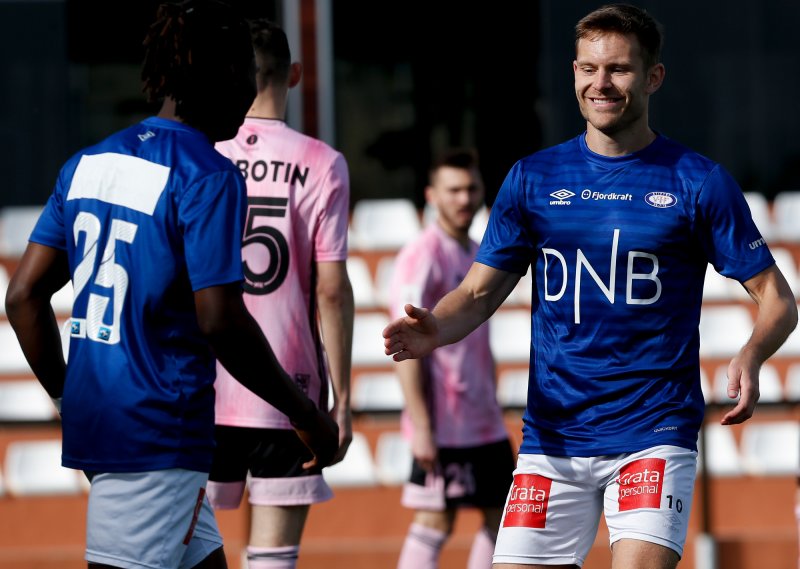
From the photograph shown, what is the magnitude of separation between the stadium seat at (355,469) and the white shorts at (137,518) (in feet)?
14.9

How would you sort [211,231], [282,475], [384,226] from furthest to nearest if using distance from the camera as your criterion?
[384,226] → [282,475] → [211,231]

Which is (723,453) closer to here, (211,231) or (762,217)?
(762,217)

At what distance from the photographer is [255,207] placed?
14.2 feet

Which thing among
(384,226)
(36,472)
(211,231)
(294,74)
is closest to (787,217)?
(384,226)

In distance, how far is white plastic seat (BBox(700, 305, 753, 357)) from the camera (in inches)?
388

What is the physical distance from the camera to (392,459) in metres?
7.96

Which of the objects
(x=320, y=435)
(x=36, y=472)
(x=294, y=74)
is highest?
(x=294, y=74)

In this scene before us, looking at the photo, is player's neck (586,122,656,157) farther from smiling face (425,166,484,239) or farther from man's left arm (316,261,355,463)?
smiling face (425,166,484,239)

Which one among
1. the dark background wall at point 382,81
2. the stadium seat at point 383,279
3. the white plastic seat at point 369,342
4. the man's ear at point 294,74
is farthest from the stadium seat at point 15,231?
the man's ear at point 294,74

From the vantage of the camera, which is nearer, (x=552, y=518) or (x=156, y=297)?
(x=156, y=297)

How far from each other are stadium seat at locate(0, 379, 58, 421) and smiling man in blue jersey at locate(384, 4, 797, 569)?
19.3ft

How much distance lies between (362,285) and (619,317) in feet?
22.3

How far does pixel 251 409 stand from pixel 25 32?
8885mm

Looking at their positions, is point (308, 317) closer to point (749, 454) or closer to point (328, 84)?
point (749, 454)
